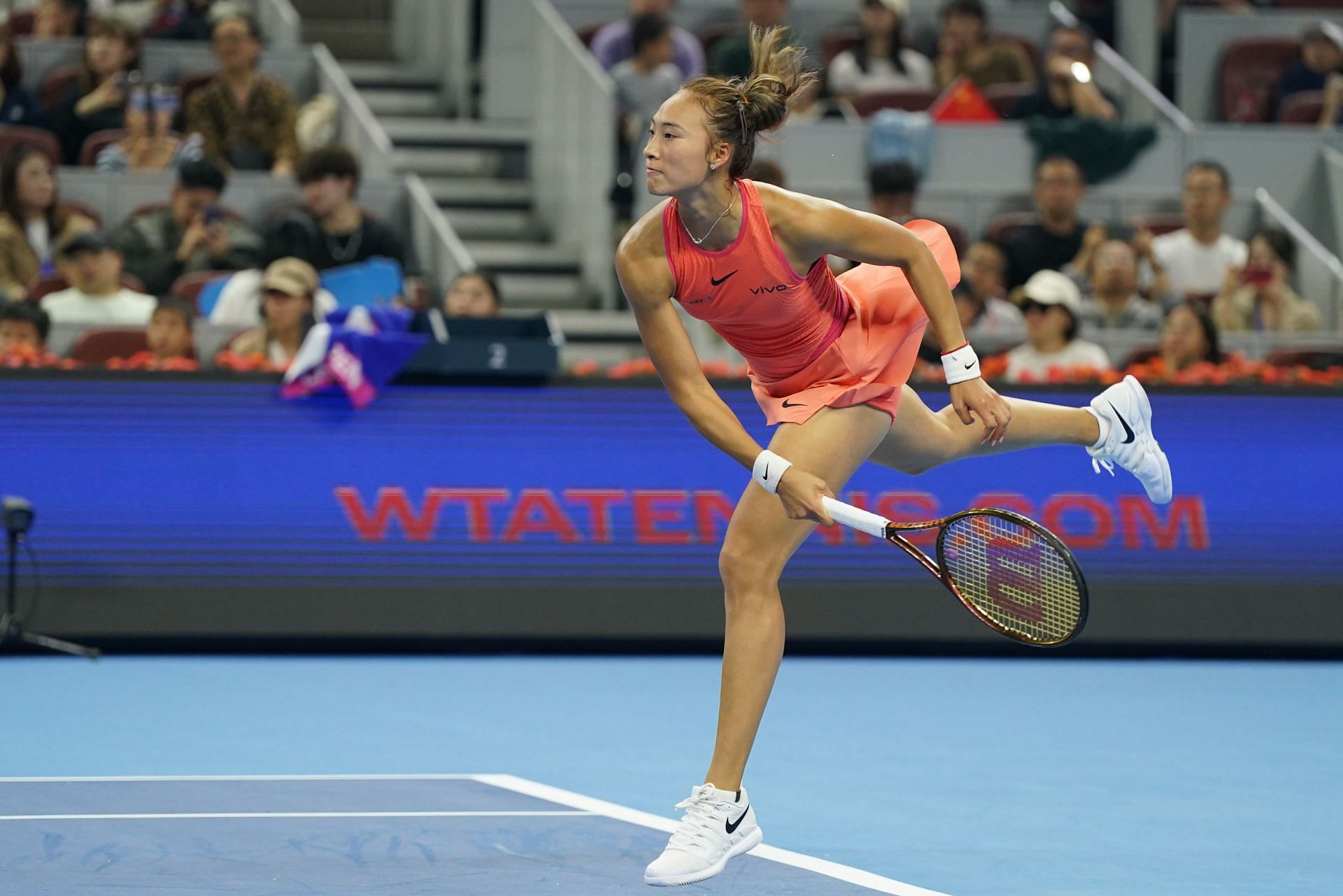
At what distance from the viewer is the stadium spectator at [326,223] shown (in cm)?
966

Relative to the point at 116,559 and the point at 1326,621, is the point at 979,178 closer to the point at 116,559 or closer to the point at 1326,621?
the point at 1326,621

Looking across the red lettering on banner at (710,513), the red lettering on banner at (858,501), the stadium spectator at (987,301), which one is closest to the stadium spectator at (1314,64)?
the stadium spectator at (987,301)

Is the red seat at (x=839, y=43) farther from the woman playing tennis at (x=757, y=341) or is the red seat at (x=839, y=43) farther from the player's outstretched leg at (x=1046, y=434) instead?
the woman playing tennis at (x=757, y=341)

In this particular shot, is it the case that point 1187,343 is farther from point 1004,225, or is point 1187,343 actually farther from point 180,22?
point 180,22

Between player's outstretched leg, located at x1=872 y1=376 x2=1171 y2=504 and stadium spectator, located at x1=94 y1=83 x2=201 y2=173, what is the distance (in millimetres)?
6551

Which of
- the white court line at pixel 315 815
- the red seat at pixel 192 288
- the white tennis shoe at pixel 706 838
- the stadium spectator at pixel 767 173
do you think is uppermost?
the stadium spectator at pixel 767 173

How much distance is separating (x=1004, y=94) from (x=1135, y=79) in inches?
41.1

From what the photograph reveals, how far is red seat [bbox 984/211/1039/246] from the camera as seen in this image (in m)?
10.3

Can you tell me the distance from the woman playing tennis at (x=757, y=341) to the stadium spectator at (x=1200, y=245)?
6.11 metres

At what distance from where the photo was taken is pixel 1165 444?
833 cm

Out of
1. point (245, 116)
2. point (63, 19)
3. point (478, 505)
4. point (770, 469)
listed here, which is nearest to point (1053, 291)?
point (478, 505)

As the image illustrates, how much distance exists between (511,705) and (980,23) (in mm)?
6757

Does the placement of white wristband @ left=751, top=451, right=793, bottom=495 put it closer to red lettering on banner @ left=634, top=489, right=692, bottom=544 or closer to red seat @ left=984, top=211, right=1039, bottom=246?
red lettering on banner @ left=634, top=489, right=692, bottom=544

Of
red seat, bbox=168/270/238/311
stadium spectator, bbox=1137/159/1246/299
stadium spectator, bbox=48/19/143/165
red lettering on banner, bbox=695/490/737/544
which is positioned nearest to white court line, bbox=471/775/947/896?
red lettering on banner, bbox=695/490/737/544
